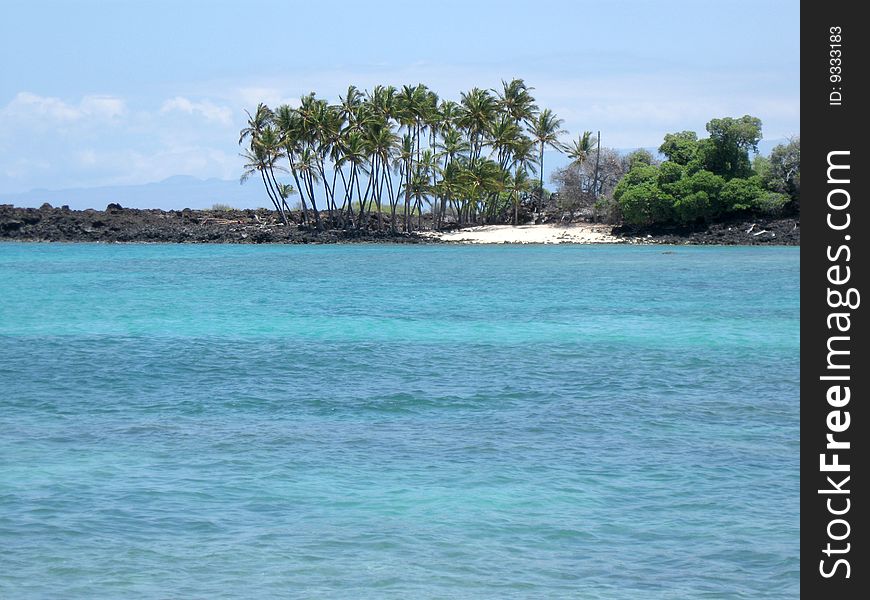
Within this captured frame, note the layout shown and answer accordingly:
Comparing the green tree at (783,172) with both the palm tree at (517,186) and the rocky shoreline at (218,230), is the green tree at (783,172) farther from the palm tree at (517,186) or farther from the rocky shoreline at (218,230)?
the palm tree at (517,186)

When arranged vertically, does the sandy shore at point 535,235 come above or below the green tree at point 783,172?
below

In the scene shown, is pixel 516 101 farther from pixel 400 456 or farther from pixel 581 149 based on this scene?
pixel 400 456

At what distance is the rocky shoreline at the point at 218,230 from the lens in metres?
76.2

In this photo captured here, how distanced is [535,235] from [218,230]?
2595 cm

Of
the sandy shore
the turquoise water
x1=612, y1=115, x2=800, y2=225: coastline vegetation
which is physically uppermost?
x1=612, y1=115, x2=800, y2=225: coastline vegetation

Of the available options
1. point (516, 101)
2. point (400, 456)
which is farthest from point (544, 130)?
point (400, 456)

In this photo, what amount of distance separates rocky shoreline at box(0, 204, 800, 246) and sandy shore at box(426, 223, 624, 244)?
1279 millimetres

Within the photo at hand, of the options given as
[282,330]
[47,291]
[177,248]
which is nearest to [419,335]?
[282,330]

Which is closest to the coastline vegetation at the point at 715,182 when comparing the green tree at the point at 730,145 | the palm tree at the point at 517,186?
the green tree at the point at 730,145

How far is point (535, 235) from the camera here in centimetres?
8238

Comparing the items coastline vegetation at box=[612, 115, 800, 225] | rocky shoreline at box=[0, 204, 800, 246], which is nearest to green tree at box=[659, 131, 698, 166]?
coastline vegetation at box=[612, 115, 800, 225]

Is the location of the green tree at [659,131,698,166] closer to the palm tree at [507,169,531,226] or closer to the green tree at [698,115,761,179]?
the green tree at [698,115,761,179]

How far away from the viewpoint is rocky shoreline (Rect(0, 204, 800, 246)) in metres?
76.2

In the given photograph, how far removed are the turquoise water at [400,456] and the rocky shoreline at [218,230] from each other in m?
47.4
